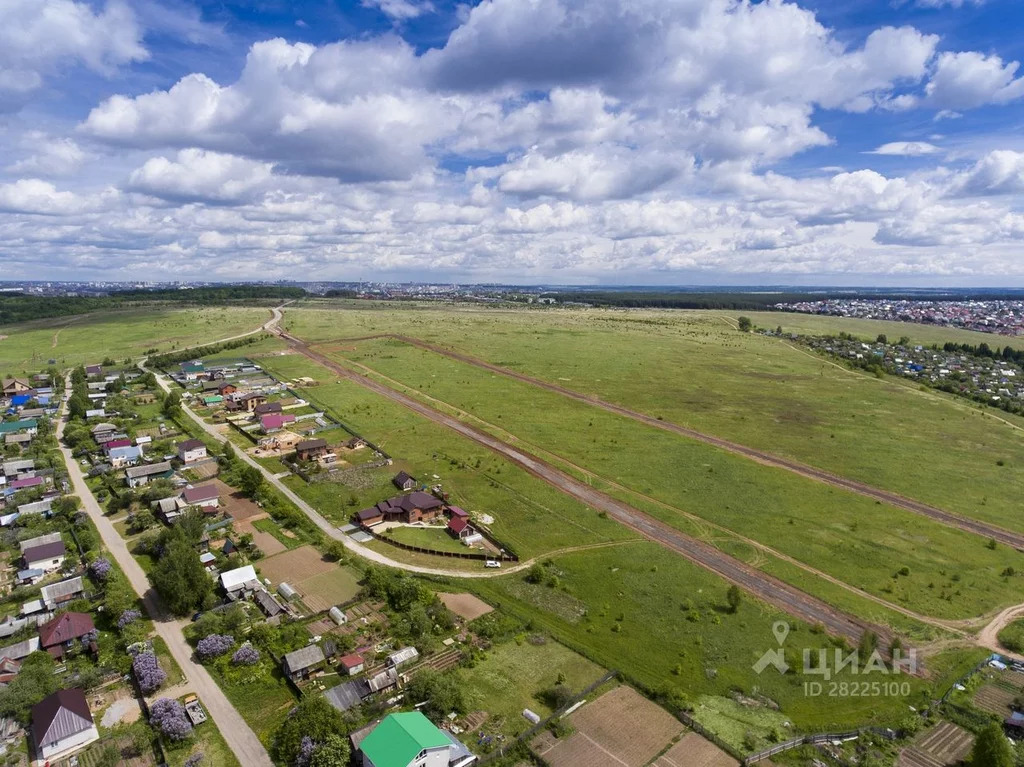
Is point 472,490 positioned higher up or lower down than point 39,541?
lower down

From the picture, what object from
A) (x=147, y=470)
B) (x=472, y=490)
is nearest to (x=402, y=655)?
(x=472, y=490)

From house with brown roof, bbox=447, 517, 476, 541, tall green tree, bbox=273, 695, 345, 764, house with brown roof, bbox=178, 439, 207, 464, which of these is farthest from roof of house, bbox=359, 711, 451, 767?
house with brown roof, bbox=178, 439, 207, 464

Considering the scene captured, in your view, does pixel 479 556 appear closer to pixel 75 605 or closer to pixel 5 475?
pixel 75 605

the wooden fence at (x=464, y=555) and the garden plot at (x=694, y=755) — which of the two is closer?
the garden plot at (x=694, y=755)

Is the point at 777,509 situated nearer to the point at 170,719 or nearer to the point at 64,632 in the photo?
the point at 170,719

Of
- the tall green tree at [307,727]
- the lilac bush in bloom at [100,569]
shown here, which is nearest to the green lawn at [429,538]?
the tall green tree at [307,727]

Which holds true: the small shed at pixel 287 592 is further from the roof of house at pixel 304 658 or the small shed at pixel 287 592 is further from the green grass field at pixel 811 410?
the green grass field at pixel 811 410
